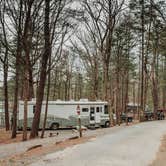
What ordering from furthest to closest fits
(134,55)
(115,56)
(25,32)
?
(134,55)
(115,56)
(25,32)

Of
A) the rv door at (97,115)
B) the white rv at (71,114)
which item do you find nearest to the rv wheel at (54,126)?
the white rv at (71,114)

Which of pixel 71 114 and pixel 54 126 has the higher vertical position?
pixel 71 114

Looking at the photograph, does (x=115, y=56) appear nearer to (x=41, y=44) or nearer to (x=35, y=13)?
(x=41, y=44)

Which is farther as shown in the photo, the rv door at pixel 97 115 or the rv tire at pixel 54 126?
the rv door at pixel 97 115

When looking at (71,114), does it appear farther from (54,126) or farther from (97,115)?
(97,115)

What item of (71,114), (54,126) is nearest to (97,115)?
(71,114)

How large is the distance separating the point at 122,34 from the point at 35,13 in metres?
20.2

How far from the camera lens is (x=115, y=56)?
50438mm

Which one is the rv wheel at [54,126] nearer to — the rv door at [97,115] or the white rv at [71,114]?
the white rv at [71,114]

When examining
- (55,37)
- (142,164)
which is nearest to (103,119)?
(55,37)

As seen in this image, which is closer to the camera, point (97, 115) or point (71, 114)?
point (71, 114)

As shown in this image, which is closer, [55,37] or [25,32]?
[25,32]

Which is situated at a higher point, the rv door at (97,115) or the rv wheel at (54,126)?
the rv door at (97,115)

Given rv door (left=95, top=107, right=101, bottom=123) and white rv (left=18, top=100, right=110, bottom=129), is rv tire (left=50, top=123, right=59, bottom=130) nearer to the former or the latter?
white rv (left=18, top=100, right=110, bottom=129)
